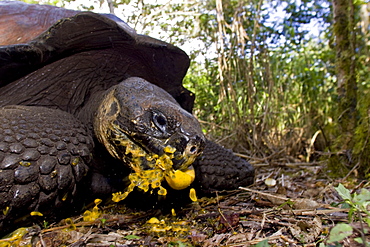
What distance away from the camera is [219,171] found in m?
2.32

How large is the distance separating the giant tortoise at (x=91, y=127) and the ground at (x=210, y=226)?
0.15 m

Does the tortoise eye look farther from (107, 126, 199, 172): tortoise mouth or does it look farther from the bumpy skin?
the bumpy skin

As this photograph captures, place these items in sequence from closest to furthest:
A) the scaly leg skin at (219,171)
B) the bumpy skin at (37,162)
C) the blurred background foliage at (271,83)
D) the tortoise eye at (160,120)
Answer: the bumpy skin at (37,162)
the tortoise eye at (160,120)
the scaly leg skin at (219,171)
the blurred background foliage at (271,83)

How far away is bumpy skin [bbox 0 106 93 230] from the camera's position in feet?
4.41

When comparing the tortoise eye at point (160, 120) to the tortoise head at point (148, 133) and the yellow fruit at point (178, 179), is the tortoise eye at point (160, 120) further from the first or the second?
the yellow fruit at point (178, 179)

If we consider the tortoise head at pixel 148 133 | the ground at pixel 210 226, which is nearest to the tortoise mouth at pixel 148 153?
the tortoise head at pixel 148 133

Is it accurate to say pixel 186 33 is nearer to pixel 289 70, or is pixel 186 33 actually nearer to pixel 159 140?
pixel 289 70

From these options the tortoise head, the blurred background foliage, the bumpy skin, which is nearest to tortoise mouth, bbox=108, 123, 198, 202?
the tortoise head

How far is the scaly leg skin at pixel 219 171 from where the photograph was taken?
7.34ft

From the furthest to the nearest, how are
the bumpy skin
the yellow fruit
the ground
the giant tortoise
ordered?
the yellow fruit
the giant tortoise
the bumpy skin
the ground

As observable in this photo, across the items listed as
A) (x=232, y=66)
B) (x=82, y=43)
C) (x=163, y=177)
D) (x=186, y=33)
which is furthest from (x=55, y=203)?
(x=186, y=33)

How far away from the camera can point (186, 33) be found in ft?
19.2

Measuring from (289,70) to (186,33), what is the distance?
235 centimetres

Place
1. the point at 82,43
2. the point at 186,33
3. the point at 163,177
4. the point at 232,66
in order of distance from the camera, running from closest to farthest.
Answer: the point at 163,177 → the point at 82,43 → the point at 232,66 → the point at 186,33
